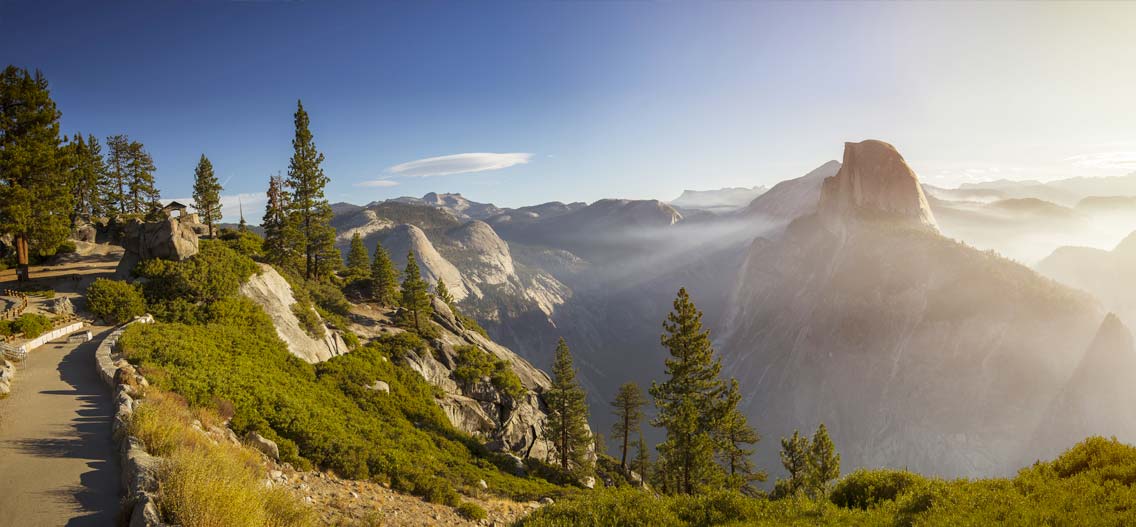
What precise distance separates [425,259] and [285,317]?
350ft

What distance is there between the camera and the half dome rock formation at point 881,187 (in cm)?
9162

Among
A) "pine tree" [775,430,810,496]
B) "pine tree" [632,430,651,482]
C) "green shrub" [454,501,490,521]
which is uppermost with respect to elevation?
"green shrub" [454,501,490,521]

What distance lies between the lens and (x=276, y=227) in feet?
142

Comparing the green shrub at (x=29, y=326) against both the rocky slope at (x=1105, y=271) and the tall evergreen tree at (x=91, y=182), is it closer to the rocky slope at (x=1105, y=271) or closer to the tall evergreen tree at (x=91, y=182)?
the tall evergreen tree at (x=91, y=182)

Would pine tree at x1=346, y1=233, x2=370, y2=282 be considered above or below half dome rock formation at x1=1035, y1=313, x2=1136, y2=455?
above

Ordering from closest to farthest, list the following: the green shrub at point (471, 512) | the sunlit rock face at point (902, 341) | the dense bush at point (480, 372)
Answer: the green shrub at point (471, 512), the dense bush at point (480, 372), the sunlit rock face at point (902, 341)

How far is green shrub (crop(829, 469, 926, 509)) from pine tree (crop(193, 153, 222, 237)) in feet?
198

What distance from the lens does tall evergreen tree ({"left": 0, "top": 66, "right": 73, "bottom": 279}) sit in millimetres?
29812

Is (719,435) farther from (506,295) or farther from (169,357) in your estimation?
(506,295)

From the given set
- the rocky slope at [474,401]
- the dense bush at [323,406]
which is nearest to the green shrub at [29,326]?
the dense bush at [323,406]

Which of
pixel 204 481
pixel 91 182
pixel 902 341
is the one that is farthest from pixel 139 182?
pixel 902 341

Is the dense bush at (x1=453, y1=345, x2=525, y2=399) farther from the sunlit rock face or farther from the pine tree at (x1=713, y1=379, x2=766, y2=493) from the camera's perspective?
the sunlit rock face

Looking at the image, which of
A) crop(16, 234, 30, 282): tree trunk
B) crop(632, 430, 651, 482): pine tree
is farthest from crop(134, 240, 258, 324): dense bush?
crop(632, 430, 651, 482): pine tree

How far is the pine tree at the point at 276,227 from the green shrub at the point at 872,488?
151 ft
